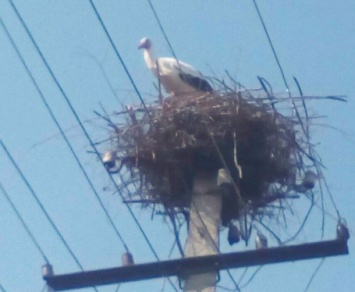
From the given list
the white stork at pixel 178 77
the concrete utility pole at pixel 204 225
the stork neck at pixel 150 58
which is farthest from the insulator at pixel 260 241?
the stork neck at pixel 150 58

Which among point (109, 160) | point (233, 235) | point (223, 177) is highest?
point (109, 160)

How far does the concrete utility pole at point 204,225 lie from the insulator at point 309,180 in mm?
625

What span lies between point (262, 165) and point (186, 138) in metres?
0.58

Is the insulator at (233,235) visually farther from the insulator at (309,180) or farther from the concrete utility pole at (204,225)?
the insulator at (309,180)

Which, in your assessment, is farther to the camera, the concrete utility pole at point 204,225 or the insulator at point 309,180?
the insulator at point 309,180

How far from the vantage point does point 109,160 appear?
8016 millimetres

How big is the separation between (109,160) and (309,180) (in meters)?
1.36

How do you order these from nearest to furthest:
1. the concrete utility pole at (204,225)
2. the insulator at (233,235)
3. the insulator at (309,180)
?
1. the concrete utility pole at (204,225)
2. the insulator at (233,235)
3. the insulator at (309,180)

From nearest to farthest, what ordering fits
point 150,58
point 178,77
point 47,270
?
point 47,270, point 178,77, point 150,58

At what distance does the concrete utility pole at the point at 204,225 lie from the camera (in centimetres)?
710

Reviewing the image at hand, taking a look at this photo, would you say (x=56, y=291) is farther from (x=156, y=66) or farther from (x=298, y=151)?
(x=156, y=66)

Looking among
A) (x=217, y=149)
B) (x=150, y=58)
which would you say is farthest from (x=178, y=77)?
(x=217, y=149)

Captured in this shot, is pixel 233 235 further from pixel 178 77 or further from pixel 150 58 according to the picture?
pixel 150 58

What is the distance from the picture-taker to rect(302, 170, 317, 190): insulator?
820 cm
